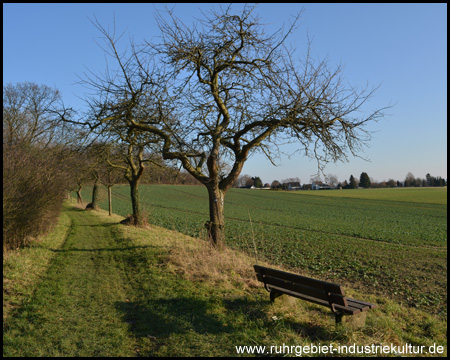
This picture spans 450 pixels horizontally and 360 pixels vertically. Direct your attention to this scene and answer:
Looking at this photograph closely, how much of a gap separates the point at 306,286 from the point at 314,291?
0.19m

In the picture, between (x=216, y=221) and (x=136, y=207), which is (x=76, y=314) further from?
(x=136, y=207)

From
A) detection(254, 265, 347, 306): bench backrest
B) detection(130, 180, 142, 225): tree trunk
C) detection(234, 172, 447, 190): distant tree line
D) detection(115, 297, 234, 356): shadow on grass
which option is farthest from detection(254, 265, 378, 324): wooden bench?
detection(234, 172, 447, 190): distant tree line

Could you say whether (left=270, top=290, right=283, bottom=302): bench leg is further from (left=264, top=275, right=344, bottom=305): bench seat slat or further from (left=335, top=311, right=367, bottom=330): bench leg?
(left=335, top=311, right=367, bottom=330): bench leg

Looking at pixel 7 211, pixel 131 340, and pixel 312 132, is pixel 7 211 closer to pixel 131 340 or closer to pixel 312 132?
pixel 131 340

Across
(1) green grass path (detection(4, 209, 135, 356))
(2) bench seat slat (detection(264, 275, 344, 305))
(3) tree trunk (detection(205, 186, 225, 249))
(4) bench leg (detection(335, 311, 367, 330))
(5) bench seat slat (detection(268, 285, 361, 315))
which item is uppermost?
A: (3) tree trunk (detection(205, 186, 225, 249))

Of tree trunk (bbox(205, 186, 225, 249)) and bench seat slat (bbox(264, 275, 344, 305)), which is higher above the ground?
tree trunk (bbox(205, 186, 225, 249))

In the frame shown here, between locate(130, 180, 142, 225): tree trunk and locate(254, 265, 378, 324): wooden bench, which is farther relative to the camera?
locate(130, 180, 142, 225): tree trunk

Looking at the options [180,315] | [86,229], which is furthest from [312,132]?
[86,229]

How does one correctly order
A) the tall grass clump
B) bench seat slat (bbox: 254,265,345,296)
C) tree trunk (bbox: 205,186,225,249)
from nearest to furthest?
bench seat slat (bbox: 254,265,345,296) → the tall grass clump → tree trunk (bbox: 205,186,225,249)

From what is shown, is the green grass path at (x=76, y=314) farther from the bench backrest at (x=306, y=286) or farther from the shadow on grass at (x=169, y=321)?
the bench backrest at (x=306, y=286)

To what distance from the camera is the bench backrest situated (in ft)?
15.3

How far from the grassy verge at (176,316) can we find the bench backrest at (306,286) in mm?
382

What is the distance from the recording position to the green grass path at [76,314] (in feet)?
14.8

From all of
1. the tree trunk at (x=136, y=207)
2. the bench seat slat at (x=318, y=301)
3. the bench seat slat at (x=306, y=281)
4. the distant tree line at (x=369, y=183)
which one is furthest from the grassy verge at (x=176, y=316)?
the distant tree line at (x=369, y=183)
